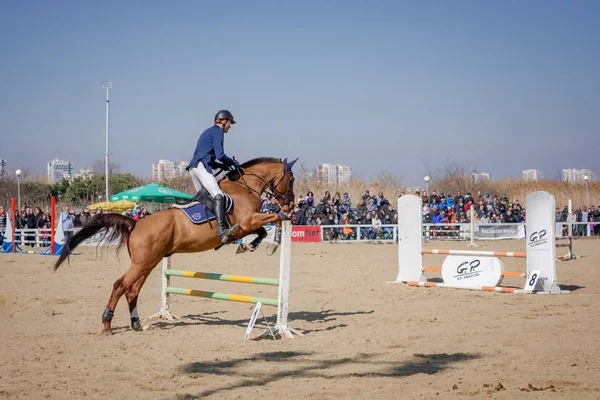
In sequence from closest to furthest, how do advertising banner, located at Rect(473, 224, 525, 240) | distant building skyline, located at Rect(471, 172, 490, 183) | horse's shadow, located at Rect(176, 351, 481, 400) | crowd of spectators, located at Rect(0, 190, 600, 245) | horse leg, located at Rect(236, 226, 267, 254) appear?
horse's shadow, located at Rect(176, 351, 481, 400) → horse leg, located at Rect(236, 226, 267, 254) → crowd of spectators, located at Rect(0, 190, 600, 245) → advertising banner, located at Rect(473, 224, 525, 240) → distant building skyline, located at Rect(471, 172, 490, 183)

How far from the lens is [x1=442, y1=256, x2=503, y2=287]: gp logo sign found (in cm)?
1217

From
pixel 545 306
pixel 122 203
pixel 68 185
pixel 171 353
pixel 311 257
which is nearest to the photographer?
pixel 171 353

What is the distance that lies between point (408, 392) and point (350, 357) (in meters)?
1.48

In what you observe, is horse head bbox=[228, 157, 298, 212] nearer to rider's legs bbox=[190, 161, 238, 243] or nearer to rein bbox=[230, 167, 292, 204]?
rein bbox=[230, 167, 292, 204]

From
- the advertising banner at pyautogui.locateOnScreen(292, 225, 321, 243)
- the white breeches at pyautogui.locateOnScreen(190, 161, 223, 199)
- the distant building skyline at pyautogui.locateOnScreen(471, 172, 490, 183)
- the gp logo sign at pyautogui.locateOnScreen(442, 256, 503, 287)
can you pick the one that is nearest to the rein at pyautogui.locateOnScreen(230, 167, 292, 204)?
the white breeches at pyautogui.locateOnScreen(190, 161, 223, 199)

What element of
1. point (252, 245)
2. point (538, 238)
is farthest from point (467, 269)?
point (252, 245)

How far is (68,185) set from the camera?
53.4m

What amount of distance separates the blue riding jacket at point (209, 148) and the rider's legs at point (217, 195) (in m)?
0.07

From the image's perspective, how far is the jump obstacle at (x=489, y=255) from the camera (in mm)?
11609

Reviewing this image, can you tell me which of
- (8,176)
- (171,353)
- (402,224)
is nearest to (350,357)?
(171,353)

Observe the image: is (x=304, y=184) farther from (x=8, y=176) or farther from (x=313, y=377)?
(x=313, y=377)

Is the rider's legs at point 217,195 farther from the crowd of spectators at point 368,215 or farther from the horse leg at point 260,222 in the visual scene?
the crowd of spectators at point 368,215

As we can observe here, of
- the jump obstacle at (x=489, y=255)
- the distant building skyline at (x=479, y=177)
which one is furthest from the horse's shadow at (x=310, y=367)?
the distant building skyline at (x=479, y=177)

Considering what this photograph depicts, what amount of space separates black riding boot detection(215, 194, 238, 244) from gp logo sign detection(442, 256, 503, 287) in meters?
5.37
